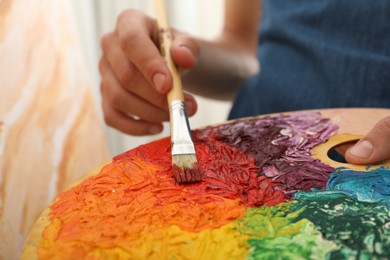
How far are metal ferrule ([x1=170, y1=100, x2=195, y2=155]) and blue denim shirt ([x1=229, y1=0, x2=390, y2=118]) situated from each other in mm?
340

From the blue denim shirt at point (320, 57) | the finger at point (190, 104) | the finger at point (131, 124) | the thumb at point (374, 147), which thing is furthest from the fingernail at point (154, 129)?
the thumb at point (374, 147)

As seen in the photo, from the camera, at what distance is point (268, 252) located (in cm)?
40

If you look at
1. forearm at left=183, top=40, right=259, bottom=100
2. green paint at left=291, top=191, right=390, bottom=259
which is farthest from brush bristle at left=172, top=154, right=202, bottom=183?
forearm at left=183, top=40, right=259, bottom=100

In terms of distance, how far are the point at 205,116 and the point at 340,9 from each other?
0.93 metres

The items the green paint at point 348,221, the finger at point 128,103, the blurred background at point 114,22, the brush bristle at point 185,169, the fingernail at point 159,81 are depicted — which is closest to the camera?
the green paint at point 348,221

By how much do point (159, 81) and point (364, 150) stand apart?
27 cm

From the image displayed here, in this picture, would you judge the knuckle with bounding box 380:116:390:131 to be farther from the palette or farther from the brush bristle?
the brush bristle

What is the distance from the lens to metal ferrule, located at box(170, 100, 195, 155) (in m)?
0.55

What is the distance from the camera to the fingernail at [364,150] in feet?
1.74

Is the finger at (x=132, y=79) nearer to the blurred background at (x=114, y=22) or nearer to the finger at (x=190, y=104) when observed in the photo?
the finger at (x=190, y=104)

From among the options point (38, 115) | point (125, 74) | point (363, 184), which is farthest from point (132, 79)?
point (363, 184)

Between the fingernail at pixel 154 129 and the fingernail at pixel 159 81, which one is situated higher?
the fingernail at pixel 159 81

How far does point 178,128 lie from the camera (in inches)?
22.9

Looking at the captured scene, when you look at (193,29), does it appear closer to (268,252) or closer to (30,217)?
(30,217)
